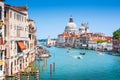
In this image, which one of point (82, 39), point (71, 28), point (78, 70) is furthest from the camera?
point (71, 28)

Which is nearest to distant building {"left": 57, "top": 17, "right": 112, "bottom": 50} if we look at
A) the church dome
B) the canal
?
the church dome

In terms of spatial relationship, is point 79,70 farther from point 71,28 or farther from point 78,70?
point 71,28

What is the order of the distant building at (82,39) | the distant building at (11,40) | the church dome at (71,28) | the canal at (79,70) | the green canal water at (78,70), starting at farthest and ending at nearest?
the church dome at (71,28) < the distant building at (82,39) < the canal at (79,70) < the green canal water at (78,70) < the distant building at (11,40)

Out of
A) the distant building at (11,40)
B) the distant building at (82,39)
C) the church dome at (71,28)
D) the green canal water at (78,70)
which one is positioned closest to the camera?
the distant building at (11,40)

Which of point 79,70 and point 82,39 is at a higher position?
point 82,39

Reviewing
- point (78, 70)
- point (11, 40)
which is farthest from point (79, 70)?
point (11, 40)

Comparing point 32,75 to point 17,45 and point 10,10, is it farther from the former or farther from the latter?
point 10,10

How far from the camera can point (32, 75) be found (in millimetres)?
26281

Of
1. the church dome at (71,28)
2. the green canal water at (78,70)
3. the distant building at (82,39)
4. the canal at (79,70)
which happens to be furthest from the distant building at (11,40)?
the church dome at (71,28)

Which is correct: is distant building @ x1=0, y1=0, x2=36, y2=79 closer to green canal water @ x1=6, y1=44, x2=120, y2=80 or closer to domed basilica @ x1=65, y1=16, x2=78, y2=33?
green canal water @ x1=6, y1=44, x2=120, y2=80

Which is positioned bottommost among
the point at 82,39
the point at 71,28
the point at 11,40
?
the point at 11,40

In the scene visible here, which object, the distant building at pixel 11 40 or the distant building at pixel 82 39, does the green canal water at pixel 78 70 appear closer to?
the distant building at pixel 11 40

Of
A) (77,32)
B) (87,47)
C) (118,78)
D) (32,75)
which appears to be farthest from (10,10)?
(77,32)

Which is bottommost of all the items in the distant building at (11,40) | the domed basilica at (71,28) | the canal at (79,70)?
the canal at (79,70)
